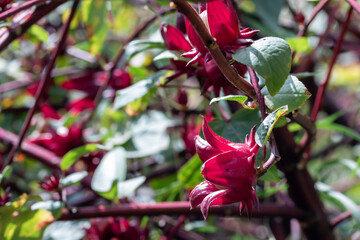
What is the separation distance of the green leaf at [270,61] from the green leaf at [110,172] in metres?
0.32

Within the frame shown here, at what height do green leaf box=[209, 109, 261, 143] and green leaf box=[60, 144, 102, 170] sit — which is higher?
green leaf box=[209, 109, 261, 143]

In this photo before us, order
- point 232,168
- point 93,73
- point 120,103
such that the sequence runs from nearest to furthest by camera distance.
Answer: point 232,168 < point 120,103 < point 93,73

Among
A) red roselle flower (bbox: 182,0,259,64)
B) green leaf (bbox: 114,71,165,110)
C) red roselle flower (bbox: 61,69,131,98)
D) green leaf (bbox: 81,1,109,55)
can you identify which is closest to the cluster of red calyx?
red roselle flower (bbox: 182,0,259,64)

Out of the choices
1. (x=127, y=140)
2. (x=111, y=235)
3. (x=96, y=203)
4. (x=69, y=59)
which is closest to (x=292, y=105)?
(x=111, y=235)

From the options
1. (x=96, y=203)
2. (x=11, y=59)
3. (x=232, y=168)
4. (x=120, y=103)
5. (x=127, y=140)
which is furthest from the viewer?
(x=11, y=59)

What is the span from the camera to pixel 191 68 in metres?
0.39

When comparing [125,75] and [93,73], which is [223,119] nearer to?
[125,75]

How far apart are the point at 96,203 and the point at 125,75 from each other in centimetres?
26

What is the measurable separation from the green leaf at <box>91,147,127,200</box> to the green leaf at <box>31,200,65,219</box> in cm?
8

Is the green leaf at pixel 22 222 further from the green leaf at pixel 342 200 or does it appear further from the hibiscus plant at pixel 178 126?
the green leaf at pixel 342 200

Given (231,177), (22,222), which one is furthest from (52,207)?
(231,177)

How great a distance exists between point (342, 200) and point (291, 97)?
28 cm

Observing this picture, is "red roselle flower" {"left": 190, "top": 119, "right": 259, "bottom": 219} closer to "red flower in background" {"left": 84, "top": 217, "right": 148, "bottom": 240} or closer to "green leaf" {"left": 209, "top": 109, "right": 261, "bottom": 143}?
"green leaf" {"left": 209, "top": 109, "right": 261, "bottom": 143}

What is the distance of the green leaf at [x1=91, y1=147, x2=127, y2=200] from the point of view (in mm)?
A: 567
